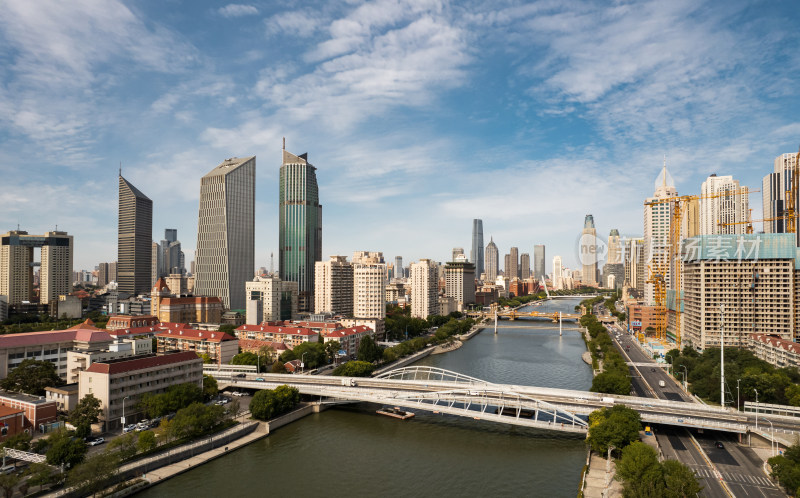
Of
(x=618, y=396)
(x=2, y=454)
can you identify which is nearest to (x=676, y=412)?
(x=618, y=396)

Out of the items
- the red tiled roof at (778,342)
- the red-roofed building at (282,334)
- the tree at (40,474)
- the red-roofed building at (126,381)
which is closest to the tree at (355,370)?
the red-roofed building at (282,334)

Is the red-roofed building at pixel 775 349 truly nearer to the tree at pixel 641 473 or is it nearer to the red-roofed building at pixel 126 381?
the tree at pixel 641 473

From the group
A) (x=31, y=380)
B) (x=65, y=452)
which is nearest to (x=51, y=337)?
(x=31, y=380)

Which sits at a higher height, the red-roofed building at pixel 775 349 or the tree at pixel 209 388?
the red-roofed building at pixel 775 349

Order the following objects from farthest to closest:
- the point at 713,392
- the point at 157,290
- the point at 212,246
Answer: the point at 212,246 < the point at 157,290 < the point at 713,392

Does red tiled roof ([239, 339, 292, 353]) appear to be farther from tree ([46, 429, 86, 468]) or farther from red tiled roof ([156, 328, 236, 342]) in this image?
tree ([46, 429, 86, 468])

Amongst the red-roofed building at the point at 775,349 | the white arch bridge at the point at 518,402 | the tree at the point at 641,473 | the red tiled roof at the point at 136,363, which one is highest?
the red tiled roof at the point at 136,363

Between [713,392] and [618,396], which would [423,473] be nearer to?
[618,396]
